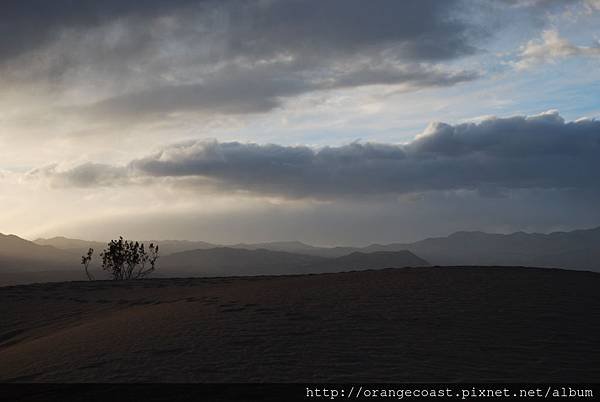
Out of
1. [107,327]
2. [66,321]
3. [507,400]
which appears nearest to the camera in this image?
[507,400]

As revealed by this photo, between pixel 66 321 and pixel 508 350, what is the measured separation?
19693 mm

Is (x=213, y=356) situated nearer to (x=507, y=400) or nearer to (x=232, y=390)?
(x=232, y=390)

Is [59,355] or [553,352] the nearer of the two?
[553,352]

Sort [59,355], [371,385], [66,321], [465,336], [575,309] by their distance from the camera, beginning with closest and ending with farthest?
[371,385], [465,336], [59,355], [575,309], [66,321]

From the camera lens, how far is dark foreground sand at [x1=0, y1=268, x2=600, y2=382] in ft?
38.7

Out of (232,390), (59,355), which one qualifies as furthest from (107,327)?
(232,390)

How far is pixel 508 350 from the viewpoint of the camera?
1305 cm

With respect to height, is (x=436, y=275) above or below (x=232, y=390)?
above

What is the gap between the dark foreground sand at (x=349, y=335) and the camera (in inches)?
464

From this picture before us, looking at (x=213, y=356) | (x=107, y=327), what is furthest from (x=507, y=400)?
(x=107, y=327)

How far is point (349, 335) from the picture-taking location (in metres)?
14.8

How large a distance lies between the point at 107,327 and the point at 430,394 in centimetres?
1349

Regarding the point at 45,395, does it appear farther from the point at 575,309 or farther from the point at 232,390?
the point at 575,309

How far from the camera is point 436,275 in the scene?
24766mm
